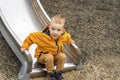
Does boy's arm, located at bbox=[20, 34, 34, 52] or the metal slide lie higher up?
boy's arm, located at bbox=[20, 34, 34, 52]

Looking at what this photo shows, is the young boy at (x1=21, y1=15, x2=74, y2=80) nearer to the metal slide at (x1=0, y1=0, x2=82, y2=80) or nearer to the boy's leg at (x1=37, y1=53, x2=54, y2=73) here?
the boy's leg at (x1=37, y1=53, x2=54, y2=73)

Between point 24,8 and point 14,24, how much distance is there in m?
0.67

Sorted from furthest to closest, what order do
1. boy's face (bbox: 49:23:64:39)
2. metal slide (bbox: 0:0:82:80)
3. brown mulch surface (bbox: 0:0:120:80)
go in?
1. brown mulch surface (bbox: 0:0:120:80)
2. metal slide (bbox: 0:0:82:80)
3. boy's face (bbox: 49:23:64:39)

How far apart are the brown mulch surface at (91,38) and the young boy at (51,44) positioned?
11.5 inches

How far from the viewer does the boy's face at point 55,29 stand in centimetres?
466

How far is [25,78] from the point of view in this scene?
4.79 meters

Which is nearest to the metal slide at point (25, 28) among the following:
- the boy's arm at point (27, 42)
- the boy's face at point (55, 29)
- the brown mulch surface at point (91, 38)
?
Answer: the boy's arm at point (27, 42)

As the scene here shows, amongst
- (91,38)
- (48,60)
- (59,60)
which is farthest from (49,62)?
(91,38)

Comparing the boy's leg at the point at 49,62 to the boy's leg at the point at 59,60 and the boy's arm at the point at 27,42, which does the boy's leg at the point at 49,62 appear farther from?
the boy's arm at the point at 27,42

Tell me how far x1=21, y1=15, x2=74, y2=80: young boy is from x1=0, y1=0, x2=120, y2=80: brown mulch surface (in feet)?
0.96

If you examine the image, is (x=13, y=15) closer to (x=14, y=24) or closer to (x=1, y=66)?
(x=14, y=24)

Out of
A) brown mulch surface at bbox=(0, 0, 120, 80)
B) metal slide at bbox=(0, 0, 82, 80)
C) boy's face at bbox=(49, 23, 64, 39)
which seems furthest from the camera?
brown mulch surface at bbox=(0, 0, 120, 80)

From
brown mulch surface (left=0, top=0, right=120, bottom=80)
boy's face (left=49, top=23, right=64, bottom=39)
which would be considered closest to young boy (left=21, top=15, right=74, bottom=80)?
boy's face (left=49, top=23, right=64, bottom=39)

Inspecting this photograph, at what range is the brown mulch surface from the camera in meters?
5.25
